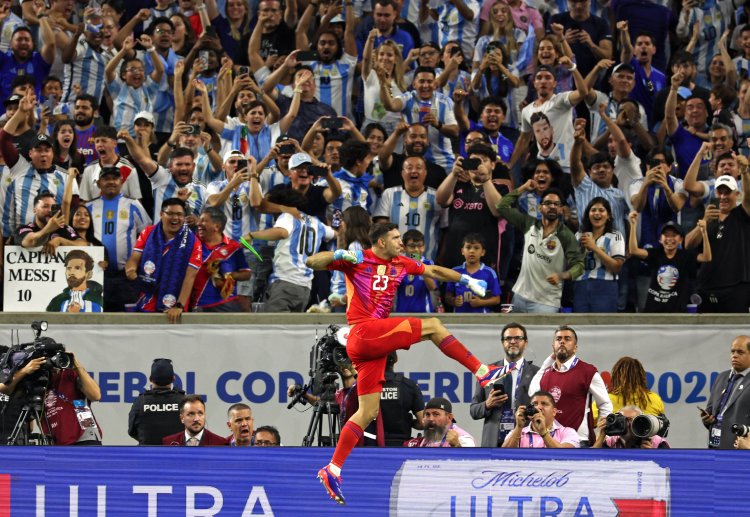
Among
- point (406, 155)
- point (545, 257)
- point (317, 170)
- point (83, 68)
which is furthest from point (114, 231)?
point (545, 257)

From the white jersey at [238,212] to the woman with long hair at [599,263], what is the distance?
3.48 m

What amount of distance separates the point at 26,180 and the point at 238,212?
2.26 meters

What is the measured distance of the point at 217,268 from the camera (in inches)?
591

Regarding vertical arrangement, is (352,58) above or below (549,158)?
above

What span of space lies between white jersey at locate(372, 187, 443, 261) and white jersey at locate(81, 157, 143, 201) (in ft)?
8.58

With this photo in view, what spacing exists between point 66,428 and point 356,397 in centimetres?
245

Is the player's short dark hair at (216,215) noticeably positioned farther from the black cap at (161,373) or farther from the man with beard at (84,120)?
the man with beard at (84,120)

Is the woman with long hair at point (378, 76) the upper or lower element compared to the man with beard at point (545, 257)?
upper

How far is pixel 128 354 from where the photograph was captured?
50.2 feet

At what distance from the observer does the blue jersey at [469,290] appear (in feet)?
49.1

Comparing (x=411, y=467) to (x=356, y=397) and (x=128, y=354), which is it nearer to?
(x=356, y=397)

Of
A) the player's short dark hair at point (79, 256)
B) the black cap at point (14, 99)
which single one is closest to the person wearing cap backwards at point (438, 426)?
the player's short dark hair at point (79, 256)

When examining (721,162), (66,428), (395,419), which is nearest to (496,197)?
(721,162)

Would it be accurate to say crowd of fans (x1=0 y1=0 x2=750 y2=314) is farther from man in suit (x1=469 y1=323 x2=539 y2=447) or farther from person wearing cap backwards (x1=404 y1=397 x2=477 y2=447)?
person wearing cap backwards (x1=404 y1=397 x2=477 y2=447)
